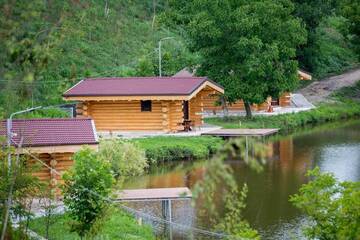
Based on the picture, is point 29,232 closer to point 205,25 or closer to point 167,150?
point 167,150

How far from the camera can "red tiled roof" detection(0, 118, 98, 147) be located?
72.2ft

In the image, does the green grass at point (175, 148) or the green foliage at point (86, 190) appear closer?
the green foliage at point (86, 190)

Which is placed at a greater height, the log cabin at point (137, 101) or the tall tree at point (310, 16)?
the tall tree at point (310, 16)

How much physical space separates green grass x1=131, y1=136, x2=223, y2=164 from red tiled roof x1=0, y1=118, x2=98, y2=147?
8.15 meters

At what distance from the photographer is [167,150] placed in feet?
108

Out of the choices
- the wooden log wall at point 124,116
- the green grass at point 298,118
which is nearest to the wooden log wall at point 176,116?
the wooden log wall at point 124,116

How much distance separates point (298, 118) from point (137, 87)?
1208 cm

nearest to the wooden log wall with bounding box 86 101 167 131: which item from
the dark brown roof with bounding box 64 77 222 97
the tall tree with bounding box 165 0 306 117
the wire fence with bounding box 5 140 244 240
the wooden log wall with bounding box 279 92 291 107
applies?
the dark brown roof with bounding box 64 77 222 97

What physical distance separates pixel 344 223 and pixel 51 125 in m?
11.7

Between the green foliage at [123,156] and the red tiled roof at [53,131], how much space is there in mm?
2131

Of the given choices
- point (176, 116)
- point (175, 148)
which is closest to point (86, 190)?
point (175, 148)

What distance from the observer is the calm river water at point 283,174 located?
72.3ft

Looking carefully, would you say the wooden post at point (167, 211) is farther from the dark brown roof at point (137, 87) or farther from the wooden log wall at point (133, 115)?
the wooden log wall at point (133, 115)

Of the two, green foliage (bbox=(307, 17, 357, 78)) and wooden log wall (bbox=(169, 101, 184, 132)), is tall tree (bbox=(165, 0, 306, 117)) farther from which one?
green foliage (bbox=(307, 17, 357, 78))
